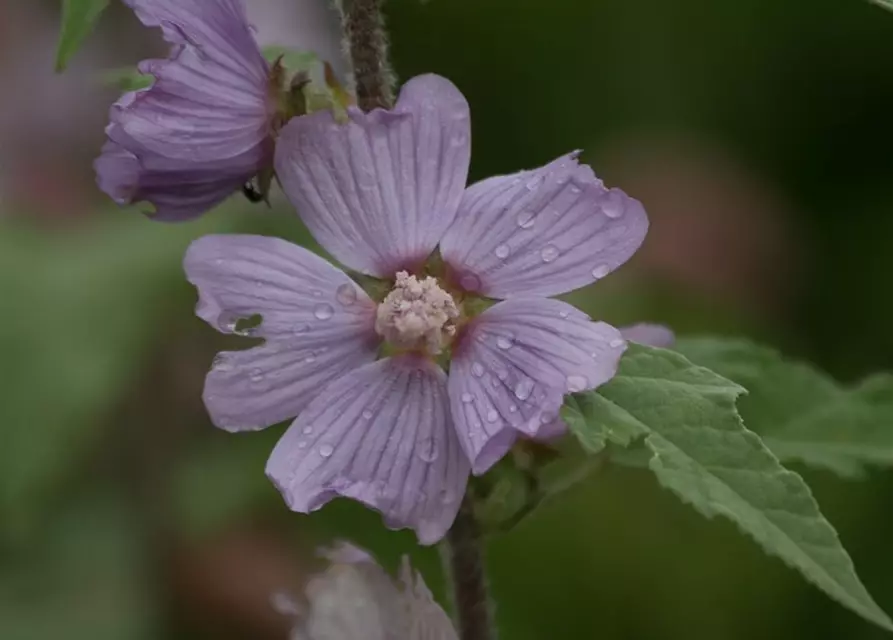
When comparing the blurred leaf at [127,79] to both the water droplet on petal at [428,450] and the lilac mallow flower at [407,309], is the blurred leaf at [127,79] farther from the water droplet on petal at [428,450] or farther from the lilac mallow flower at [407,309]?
the water droplet on petal at [428,450]

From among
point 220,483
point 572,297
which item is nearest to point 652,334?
point 572,297

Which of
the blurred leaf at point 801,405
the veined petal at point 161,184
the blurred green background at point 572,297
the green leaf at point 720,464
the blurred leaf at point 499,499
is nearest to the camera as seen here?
the green leaf at point 720,464

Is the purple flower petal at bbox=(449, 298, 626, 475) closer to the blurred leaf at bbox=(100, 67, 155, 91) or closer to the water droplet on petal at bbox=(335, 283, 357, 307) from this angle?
the water droplet on petal at bbox=(335, 283, 357, 307)

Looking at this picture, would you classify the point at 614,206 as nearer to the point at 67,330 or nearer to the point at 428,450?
the point at 428,450

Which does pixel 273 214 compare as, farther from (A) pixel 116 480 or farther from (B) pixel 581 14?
(B) pixel 581 14

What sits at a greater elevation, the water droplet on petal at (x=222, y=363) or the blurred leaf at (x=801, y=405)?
the water droplet on petal at (x=222, y=363)

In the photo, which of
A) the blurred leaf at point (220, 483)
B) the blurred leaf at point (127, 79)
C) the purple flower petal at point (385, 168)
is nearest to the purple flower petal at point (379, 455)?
the purple flower petal at point (385, 168)
